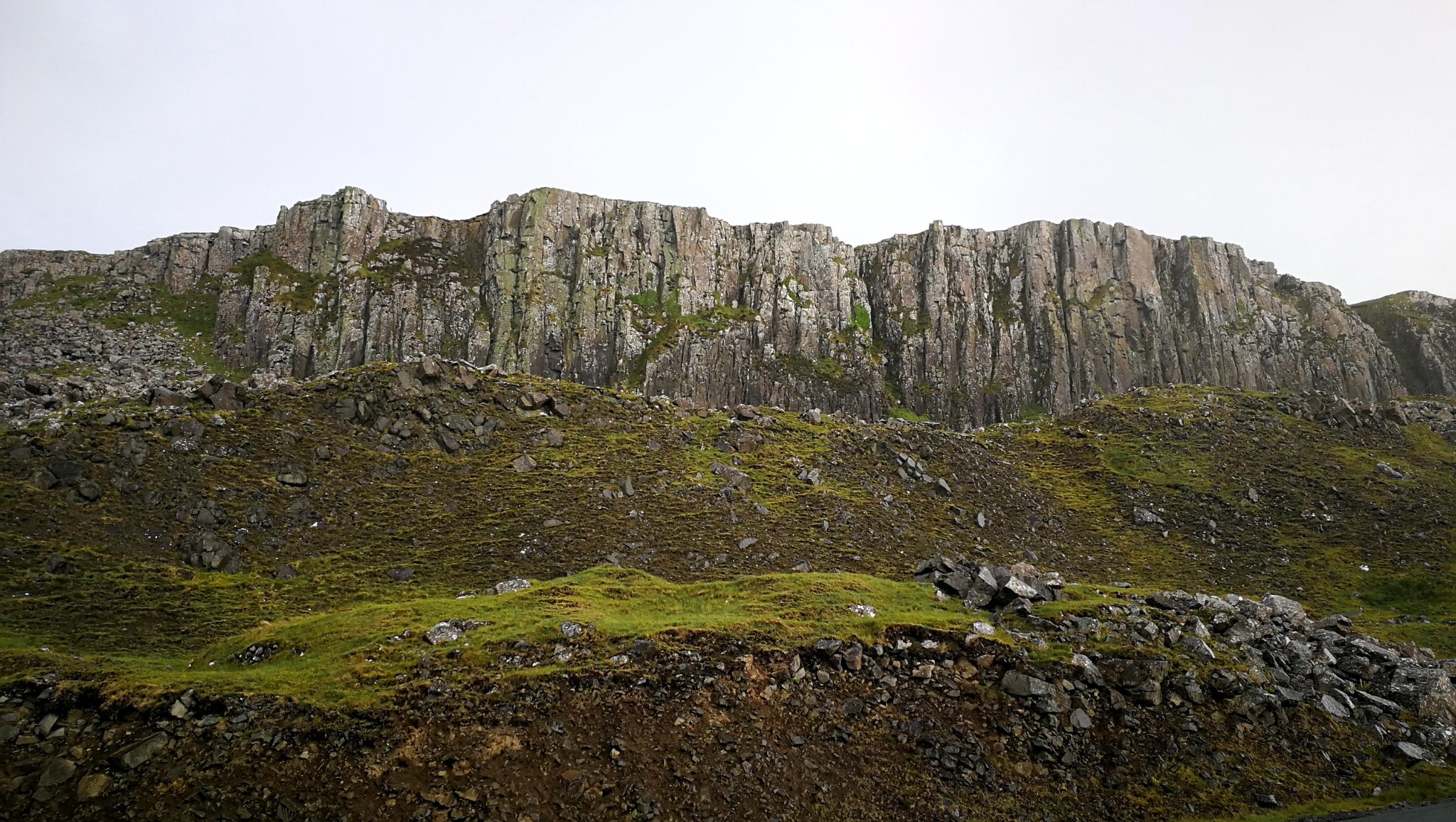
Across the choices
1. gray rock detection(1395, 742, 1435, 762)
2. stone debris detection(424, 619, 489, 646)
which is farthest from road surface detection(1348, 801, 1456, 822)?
stone debris detection(424, 619, 489, 646)

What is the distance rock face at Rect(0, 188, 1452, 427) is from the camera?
285 feet

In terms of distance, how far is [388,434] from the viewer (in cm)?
4638

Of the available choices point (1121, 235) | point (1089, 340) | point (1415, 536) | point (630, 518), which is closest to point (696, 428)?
point (630, 518)

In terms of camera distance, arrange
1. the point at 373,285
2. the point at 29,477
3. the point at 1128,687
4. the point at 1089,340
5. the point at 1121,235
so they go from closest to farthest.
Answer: the point at 1128,687 → the point at 29,477 → the point at 373,285 → the point at 1089,340 → the point at 1121,235

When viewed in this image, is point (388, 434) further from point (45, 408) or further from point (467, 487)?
point (45, 408)

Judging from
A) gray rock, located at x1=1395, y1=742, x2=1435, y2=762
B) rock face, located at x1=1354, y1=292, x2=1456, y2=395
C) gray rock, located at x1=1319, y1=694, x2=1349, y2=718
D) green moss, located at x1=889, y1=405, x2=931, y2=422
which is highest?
rock face, located at x1=1354, y1=292, x2=1456, y2=395

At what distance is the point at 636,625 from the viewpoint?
80.5 feet

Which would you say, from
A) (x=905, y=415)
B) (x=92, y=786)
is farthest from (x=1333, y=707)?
(x=905, y=415)

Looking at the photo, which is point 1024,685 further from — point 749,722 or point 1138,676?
point 749,722

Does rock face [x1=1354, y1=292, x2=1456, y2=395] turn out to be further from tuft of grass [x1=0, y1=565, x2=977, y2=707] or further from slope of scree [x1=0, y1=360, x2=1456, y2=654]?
tuft of grass [x1=0, y1=565, x2=977, y2=707]

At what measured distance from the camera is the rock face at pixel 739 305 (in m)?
86.8

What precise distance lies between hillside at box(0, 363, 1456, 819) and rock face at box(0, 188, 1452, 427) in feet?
113

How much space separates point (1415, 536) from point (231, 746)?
70410 mm

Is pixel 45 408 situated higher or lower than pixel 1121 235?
lower
